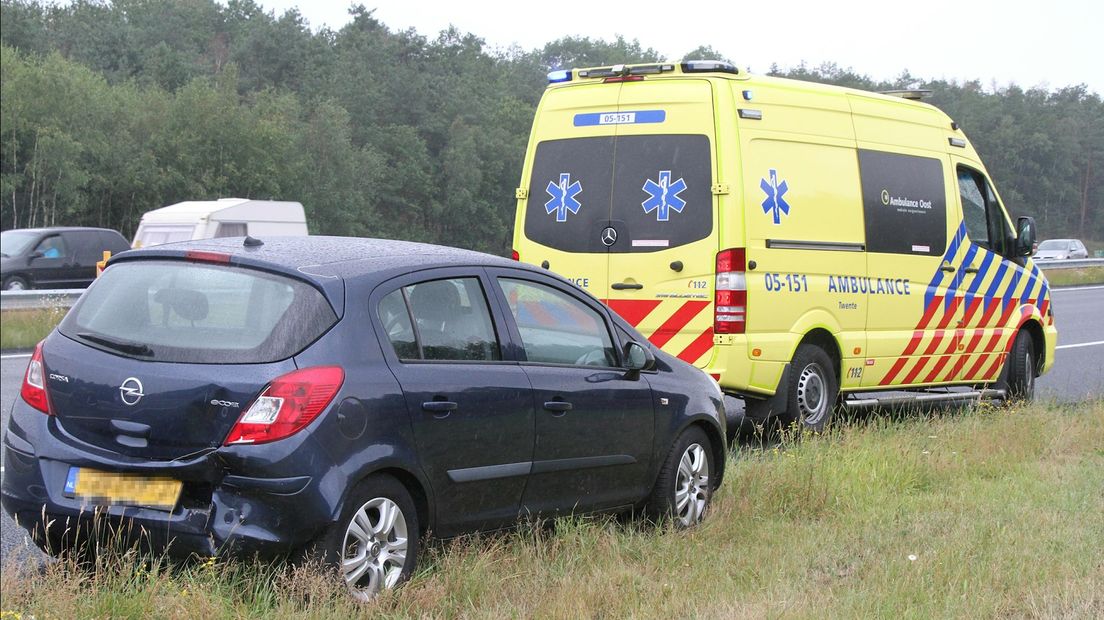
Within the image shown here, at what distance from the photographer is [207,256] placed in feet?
17.0

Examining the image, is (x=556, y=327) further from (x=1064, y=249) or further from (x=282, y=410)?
(x=1064, y=249)

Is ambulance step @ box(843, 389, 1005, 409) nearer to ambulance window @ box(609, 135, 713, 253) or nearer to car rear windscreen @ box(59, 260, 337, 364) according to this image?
ambulance window @ box(609, 135, 713, 253)

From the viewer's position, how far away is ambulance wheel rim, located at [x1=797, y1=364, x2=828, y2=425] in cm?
957

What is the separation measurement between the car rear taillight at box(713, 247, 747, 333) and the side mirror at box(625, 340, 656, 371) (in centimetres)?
256

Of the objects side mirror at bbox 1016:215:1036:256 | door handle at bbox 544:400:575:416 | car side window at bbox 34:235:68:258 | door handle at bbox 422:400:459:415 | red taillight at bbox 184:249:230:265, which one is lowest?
door handle at bbox 544:400:575:416

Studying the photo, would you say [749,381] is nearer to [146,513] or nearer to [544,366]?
[544,366]

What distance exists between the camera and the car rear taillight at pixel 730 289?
8.84 meters

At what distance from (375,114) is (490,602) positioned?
259 feet

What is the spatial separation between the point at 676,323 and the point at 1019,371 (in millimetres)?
4401

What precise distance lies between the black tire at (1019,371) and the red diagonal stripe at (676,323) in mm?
4138

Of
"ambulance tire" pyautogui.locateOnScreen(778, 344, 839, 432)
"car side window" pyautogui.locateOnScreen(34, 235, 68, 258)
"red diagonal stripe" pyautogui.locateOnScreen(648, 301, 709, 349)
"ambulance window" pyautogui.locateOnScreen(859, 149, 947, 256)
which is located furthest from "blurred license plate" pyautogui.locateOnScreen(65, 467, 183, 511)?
"car side window" pyautogui.locateOnScreen(34, 235, 68, 258)

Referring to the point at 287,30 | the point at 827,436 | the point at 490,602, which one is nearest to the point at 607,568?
the point at 490,602

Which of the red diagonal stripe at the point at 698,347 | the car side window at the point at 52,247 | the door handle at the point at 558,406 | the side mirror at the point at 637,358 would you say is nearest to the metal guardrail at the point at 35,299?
the car side window at the point at 52,247

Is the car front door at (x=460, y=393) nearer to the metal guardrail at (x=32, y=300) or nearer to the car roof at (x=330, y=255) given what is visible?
the car roof at (x=330, y=255)
